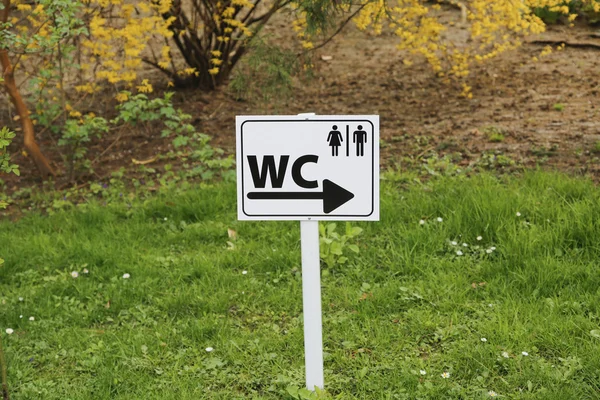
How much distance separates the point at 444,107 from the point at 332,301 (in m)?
3.29

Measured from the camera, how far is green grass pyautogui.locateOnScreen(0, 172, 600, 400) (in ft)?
9.80

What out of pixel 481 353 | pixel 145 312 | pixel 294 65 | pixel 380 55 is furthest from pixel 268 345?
pixel 380 55

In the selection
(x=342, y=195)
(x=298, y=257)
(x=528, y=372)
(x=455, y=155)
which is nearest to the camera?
(x=342, y=195)

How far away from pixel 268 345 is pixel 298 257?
0.82 m

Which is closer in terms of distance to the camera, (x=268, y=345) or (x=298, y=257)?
(x=268, y=345)

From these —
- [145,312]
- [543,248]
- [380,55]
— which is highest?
[380,55]

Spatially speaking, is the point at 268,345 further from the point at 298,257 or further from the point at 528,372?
the point at 528,372

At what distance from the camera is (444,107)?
6352 mm

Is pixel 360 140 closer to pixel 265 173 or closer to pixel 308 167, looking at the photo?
pixel 308 167

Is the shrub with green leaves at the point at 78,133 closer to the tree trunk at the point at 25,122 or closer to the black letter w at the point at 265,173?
the tree trunk at the point at 25,122

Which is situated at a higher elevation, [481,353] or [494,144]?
[494,144]

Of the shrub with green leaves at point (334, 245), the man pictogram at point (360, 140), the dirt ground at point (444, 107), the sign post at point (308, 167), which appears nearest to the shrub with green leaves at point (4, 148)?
the sign post at point (308, 167)

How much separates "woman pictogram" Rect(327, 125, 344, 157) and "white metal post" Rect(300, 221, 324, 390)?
10.1 inches

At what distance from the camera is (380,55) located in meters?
7.94
